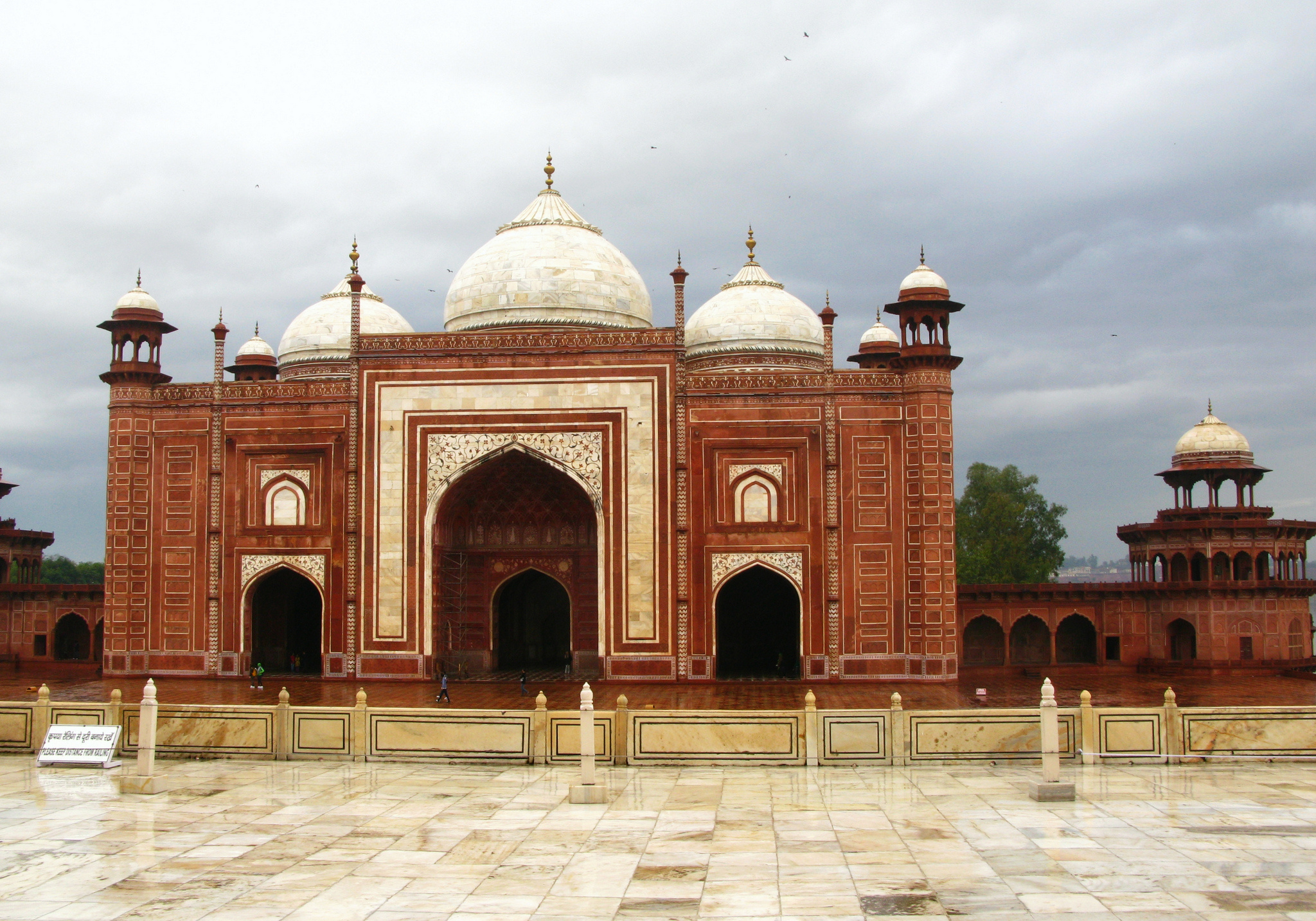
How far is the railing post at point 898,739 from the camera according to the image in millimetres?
12047

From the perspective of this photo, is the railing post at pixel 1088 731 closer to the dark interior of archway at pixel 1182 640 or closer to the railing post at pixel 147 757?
the railing post at pixel 147 757

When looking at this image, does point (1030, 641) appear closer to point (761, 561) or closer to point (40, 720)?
point (761, 561)

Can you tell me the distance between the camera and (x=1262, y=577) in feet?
86.6

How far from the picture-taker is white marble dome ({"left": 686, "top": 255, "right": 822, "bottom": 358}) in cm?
2788

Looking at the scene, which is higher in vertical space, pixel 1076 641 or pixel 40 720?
pixel 40 720

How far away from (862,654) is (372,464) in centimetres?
1035

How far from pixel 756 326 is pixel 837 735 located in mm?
17014

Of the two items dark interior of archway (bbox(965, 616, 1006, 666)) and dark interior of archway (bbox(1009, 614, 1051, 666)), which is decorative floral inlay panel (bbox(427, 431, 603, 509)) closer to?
dark interior of archway (bbox(965, 616, 1006, 666))

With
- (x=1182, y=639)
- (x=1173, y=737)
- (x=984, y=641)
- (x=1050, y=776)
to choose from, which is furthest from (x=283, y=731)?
(x=1182, y=639)

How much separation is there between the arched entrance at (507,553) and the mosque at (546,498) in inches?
2.0

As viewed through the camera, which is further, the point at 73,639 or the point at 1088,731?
the point at 73,639

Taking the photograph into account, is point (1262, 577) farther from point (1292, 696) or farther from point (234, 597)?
point (234, 597)

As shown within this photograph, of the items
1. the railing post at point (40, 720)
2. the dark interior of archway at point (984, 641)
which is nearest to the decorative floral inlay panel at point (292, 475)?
the railing post at point (40, 720)

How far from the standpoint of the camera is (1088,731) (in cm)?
1209
